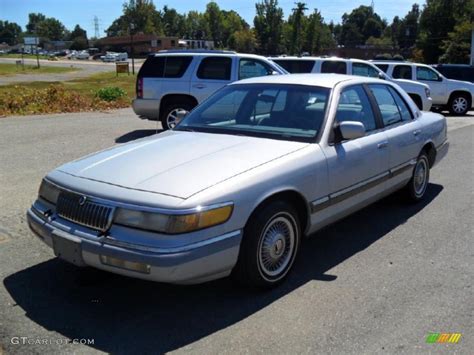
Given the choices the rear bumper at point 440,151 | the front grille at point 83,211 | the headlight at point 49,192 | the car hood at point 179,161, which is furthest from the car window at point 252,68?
the front grille at point 83,211

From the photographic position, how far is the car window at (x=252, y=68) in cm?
1164

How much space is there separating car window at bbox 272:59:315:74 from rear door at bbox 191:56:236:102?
4316 millimetres

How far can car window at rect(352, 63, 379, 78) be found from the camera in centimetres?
1505

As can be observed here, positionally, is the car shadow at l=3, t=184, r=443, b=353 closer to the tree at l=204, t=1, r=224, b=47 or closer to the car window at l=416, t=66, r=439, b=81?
the car window at l=416, t=66, r=439, b=81

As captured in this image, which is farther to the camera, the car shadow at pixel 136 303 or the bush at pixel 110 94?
the bush at pixel 110 94

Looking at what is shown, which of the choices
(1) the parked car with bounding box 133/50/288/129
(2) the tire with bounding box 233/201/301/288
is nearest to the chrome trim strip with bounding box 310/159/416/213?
(2) the tire with bounding box 233/201/301/288

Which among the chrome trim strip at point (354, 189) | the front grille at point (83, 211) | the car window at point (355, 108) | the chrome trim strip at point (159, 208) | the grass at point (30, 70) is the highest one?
the car window at point (355, 108)

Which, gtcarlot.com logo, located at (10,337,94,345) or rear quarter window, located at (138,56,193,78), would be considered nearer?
gtcarlot.com logo, located at (10,337,94,345)

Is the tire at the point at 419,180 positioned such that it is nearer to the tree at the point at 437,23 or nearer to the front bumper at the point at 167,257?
the front bumper at the point at 167,257

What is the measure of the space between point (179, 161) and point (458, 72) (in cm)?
1876

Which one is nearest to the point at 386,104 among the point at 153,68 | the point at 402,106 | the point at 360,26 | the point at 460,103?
the point at 402,106

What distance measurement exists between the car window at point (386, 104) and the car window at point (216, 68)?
6.06 metres

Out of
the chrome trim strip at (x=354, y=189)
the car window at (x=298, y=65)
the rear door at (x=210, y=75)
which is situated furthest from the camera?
the car window at (x=298, y=65)

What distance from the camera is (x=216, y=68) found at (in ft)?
38.0
